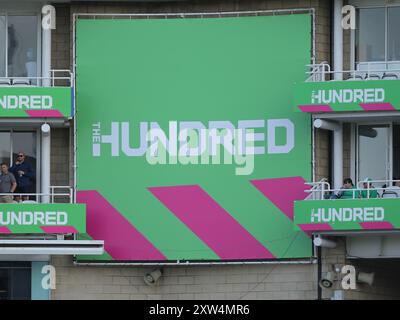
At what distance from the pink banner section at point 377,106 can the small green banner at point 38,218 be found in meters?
7.92

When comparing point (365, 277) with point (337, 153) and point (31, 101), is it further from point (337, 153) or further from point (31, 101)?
point (31, 101)

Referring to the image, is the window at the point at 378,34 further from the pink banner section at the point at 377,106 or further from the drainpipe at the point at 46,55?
the drainpipe at the point at 46,55

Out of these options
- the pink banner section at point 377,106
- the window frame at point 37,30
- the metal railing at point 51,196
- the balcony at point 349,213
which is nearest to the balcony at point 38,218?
the metal railing at point 51,196

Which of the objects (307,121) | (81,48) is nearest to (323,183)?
(307,121)

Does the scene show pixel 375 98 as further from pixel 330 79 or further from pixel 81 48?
pixel 81 48

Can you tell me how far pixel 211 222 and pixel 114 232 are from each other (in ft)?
8.62

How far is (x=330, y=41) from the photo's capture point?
32344 mm

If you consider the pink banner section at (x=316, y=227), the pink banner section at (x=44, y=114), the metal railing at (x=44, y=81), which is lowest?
the pink banner section at (x=316, y=227)

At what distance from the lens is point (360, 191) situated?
102 ft

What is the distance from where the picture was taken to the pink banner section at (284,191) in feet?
104

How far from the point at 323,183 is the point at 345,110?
1.97 meters

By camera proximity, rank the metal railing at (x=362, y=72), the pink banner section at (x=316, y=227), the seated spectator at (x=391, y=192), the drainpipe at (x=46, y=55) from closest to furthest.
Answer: the pink banner section at (x=316, y=227) < the seated spectator at (x=391, y=192) < the metal railing at (x=362, y=72) < the drainpipe at (x=46, y=55)

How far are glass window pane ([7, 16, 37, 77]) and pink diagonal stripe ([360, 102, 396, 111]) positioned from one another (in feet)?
30.1

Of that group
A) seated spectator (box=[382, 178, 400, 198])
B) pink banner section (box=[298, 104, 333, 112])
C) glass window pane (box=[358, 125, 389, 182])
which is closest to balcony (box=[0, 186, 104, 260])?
pink banner section (box=[298, 104, 333, 112])
